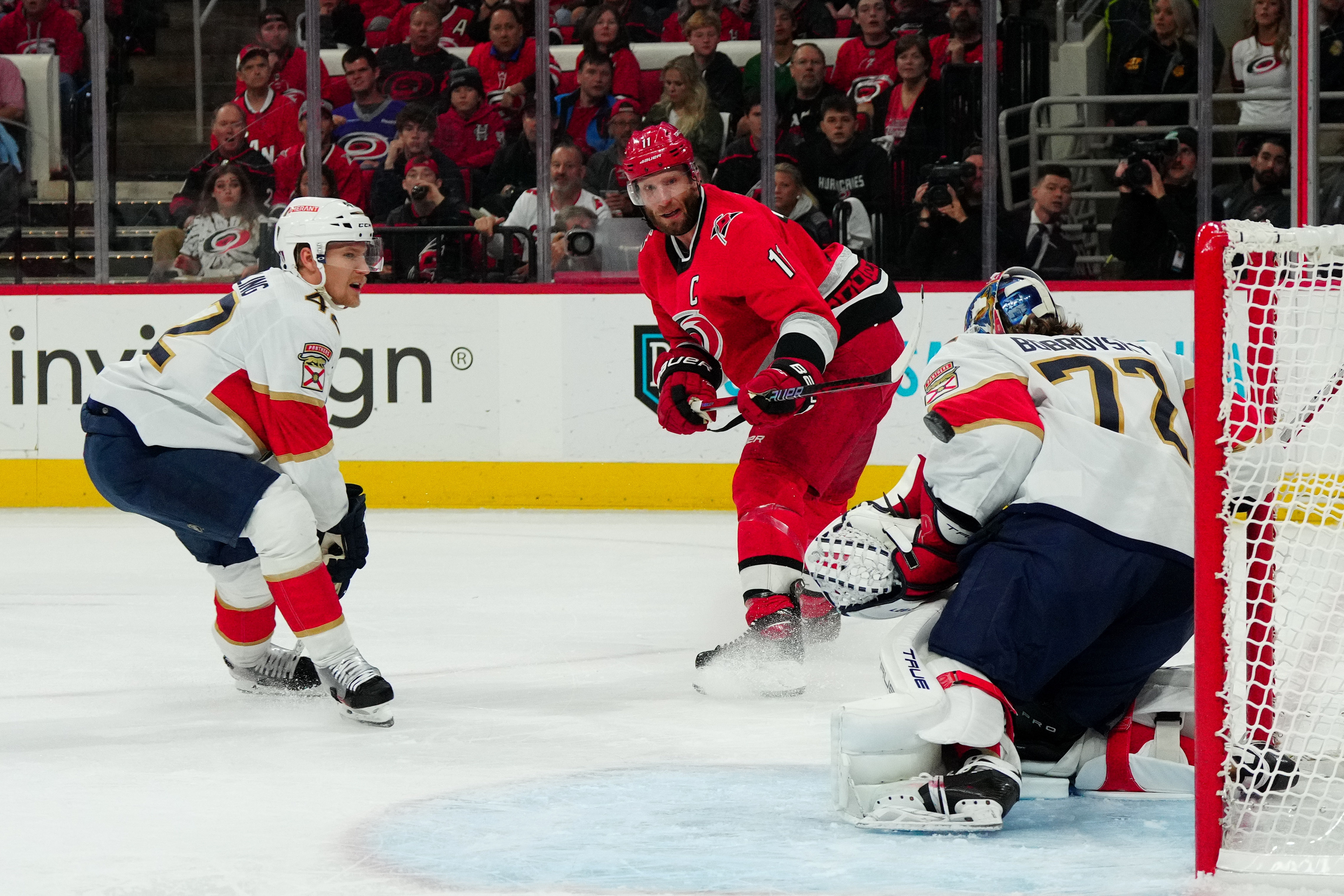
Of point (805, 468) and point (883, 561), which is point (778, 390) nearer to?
point (805, 468)

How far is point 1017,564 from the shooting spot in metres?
2.09

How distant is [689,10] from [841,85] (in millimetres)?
664

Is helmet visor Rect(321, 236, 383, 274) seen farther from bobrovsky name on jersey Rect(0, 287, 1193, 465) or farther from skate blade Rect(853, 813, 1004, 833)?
bobrovsky name on jersey Rect(0, 287, 1193, 465)

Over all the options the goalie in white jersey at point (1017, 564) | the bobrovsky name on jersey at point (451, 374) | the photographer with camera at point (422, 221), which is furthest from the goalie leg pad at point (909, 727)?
the photographer with camera at point (422, 221)

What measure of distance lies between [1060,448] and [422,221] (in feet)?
15.3

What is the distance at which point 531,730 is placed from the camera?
9.09 ft

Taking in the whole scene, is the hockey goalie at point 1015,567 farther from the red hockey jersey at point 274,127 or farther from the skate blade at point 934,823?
the red hockey jersey at point 274,127

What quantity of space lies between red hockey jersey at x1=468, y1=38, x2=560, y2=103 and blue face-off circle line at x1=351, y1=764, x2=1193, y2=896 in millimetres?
4477

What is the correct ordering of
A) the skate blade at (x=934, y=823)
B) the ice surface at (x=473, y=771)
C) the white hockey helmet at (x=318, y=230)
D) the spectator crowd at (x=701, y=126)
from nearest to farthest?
the ice surface at (x=473, y=771) → the skate blade at (x=934, y=823) → the white hockey helmet at (x=318, y=230) → the spectator crowd at (x=701, y=126)

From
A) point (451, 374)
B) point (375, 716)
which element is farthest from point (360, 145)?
point (375, 716)

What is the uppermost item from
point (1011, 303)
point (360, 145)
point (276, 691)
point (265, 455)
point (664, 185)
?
point (360, 145)

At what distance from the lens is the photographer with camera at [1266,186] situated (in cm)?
596

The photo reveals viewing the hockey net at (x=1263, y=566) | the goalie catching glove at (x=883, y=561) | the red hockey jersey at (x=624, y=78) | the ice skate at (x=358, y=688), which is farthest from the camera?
the red hockey jersey at (x=624, y=78)

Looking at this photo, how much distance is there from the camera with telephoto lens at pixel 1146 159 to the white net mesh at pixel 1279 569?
4130mm
